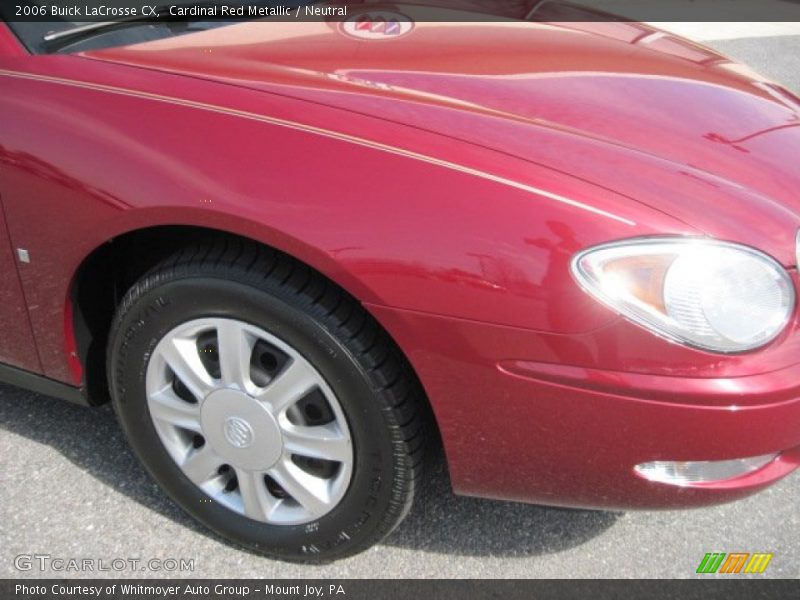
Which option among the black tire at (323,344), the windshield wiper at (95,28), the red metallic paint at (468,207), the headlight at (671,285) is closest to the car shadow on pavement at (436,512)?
the black tire at (323,344)

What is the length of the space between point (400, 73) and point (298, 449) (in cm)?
89

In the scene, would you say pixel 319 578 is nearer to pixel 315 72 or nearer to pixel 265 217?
pixel 265 217

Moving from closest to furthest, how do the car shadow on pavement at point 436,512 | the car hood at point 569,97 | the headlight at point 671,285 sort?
the headlight at point 671,285 → the car hood at point 569,97 → the car shadow on pavement at point 436,512

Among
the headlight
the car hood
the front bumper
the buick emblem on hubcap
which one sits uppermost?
the car hood

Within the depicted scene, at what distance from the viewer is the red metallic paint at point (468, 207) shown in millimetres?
1483

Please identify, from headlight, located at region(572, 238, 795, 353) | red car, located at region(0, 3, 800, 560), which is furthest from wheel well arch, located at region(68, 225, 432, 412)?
headlight, located at region(572, 238, 795, 353)

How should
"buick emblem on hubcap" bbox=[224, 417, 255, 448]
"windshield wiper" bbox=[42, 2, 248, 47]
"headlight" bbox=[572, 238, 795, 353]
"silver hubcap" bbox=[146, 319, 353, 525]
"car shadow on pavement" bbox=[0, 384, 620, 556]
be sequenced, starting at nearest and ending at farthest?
"headlight" bbox=[572, 238, 795, 353] → "silver hubcap" bbox=[146, 319, 353, 525] → "buick emblem on hubcap" bbox=[224, 417, 255, 448] → "windshield wiper" bbox=[42, 2, 248, 47] → "car shadow on pavement" bbox=[0, 384, 620, 556]

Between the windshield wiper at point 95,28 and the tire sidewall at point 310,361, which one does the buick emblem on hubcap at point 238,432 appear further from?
the windshield wiper at point 95,28

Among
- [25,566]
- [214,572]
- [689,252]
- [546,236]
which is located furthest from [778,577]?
[25,566]

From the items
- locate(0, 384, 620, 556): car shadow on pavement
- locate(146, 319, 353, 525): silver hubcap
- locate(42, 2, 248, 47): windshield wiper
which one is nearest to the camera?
locate(146, 319, 353, 525): silver hubcap

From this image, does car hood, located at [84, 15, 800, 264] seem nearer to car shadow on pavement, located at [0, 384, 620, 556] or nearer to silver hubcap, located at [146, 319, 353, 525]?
silver hubcap, located at [146, 319, 353, 525]

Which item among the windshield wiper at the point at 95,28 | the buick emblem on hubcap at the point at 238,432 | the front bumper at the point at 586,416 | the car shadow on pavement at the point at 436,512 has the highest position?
the windshield wiper at the point at 95,28

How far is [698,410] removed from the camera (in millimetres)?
1481

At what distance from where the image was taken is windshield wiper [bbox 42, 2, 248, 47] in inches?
77.4
